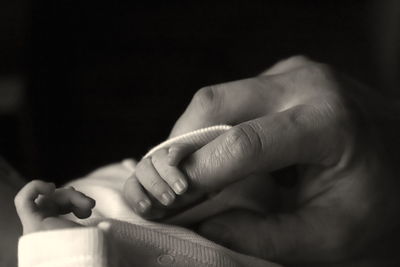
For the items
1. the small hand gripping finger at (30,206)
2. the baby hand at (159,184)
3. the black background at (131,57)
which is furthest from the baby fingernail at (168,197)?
the black background at (131,57)

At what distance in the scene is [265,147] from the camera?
21.3 inches

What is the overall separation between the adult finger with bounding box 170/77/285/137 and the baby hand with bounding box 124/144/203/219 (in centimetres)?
5

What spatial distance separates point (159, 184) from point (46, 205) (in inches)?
4.1

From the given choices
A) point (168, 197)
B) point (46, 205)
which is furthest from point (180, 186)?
point (46, 205)

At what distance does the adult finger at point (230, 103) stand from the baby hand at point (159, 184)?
2.2 inches

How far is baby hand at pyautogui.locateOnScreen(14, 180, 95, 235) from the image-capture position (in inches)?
18.3

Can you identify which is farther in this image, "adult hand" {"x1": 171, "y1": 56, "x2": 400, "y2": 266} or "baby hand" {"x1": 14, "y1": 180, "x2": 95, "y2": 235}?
"adult hand" {"x1": 171, "y1": 56, "x2": 400, "y2": 266}

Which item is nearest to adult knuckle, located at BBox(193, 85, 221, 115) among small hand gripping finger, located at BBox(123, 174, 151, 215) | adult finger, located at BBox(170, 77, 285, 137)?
adult finger, located at BBox(170, 77, 285, 137)

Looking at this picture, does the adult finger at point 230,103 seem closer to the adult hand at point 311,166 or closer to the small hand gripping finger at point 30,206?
the adult hand at point 311,166

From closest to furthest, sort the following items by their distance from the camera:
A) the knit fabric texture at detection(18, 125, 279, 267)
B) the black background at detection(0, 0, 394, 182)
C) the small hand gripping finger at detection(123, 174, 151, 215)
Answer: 1. the knit fabric texture at detection(18, 125, 279, 267)
2. the small hand gripping finger at detection(123, 174, 151, 215)
3. the black background at detection(0, 0, 394, 182)

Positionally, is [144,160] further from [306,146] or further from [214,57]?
[214,57]

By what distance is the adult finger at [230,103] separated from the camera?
60cm

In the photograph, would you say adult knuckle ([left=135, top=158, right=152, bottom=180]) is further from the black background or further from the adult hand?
the black background

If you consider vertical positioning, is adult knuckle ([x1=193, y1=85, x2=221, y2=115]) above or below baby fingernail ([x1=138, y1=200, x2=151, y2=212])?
above
